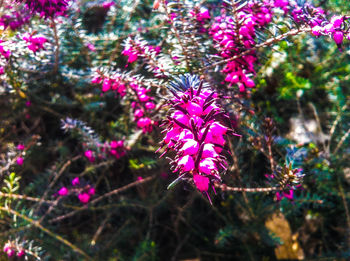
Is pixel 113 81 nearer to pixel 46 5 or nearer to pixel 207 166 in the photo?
pixel 46 5

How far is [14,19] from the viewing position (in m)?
1.88

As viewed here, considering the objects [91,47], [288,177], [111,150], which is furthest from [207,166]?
[91,47]

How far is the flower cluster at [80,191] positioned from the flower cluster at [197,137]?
1080 mm

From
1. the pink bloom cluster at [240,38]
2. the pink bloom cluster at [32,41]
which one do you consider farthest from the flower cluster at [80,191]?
the pink bloom cluster at [240,38]

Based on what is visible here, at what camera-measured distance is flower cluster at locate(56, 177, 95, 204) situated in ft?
5.84

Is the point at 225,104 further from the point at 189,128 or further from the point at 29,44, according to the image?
the point at 29,44

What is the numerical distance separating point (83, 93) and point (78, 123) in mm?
606

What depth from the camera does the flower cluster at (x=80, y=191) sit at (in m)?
1.78

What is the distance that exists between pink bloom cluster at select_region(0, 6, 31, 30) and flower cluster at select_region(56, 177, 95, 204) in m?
1.06

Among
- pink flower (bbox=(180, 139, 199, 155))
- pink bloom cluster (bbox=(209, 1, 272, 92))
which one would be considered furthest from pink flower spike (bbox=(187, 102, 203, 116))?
pink bloom cluster (bbox=(209, 1, 272, 92))

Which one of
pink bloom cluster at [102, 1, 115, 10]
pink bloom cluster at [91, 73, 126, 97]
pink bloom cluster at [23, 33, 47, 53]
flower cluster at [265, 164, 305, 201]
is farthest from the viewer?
pink bloom cluster at [102, 1, 115, 10]

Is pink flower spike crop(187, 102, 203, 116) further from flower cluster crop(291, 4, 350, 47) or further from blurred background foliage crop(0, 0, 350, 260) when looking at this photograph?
blurred background foliage crop(0, 0, 350, 260)

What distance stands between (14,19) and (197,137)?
1743 millimetres

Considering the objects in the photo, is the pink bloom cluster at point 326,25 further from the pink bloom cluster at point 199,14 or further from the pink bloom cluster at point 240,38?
the pink bloom cluster at point 199,14
